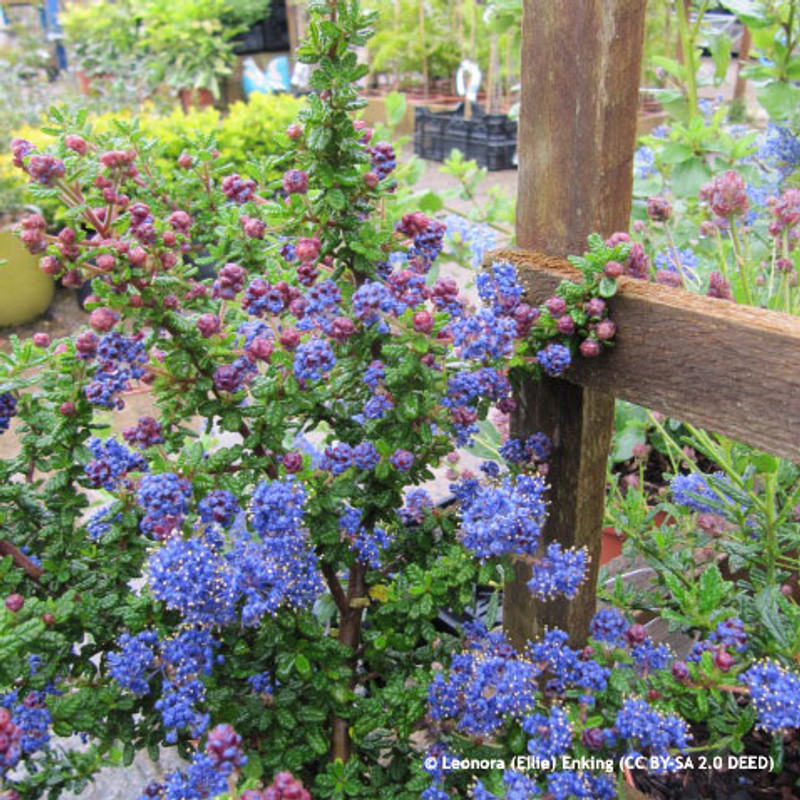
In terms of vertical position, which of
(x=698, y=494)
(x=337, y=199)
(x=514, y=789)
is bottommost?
(x=514, y=789)

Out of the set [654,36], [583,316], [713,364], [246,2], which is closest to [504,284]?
[583,316]

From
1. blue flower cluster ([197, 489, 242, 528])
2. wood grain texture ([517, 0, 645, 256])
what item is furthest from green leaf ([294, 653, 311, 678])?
wood grain texture ([517, 0, 645, 256])

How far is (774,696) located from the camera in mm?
1018

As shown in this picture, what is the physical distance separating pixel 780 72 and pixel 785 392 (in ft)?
4.54

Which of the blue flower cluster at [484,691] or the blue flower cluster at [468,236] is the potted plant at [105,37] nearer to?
the blue flower cluster at [468,236]

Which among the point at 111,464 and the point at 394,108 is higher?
the point at 394,108

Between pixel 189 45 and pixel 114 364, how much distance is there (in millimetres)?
7658

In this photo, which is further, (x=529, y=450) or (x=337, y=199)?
(x=529, y=450)

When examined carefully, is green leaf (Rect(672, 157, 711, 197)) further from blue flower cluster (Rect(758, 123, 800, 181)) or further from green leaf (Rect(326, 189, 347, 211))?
green leaf (Rect(326, 189, 347, 211))

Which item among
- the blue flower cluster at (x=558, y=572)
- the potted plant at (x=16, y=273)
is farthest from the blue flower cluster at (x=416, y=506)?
the potted plant at (x=16, y=273)

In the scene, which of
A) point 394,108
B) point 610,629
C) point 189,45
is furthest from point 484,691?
point 189,45

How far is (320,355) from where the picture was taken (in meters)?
1.01

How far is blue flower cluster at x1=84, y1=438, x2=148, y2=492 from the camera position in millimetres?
1109

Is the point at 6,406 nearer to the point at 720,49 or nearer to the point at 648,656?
the point at 648,656
